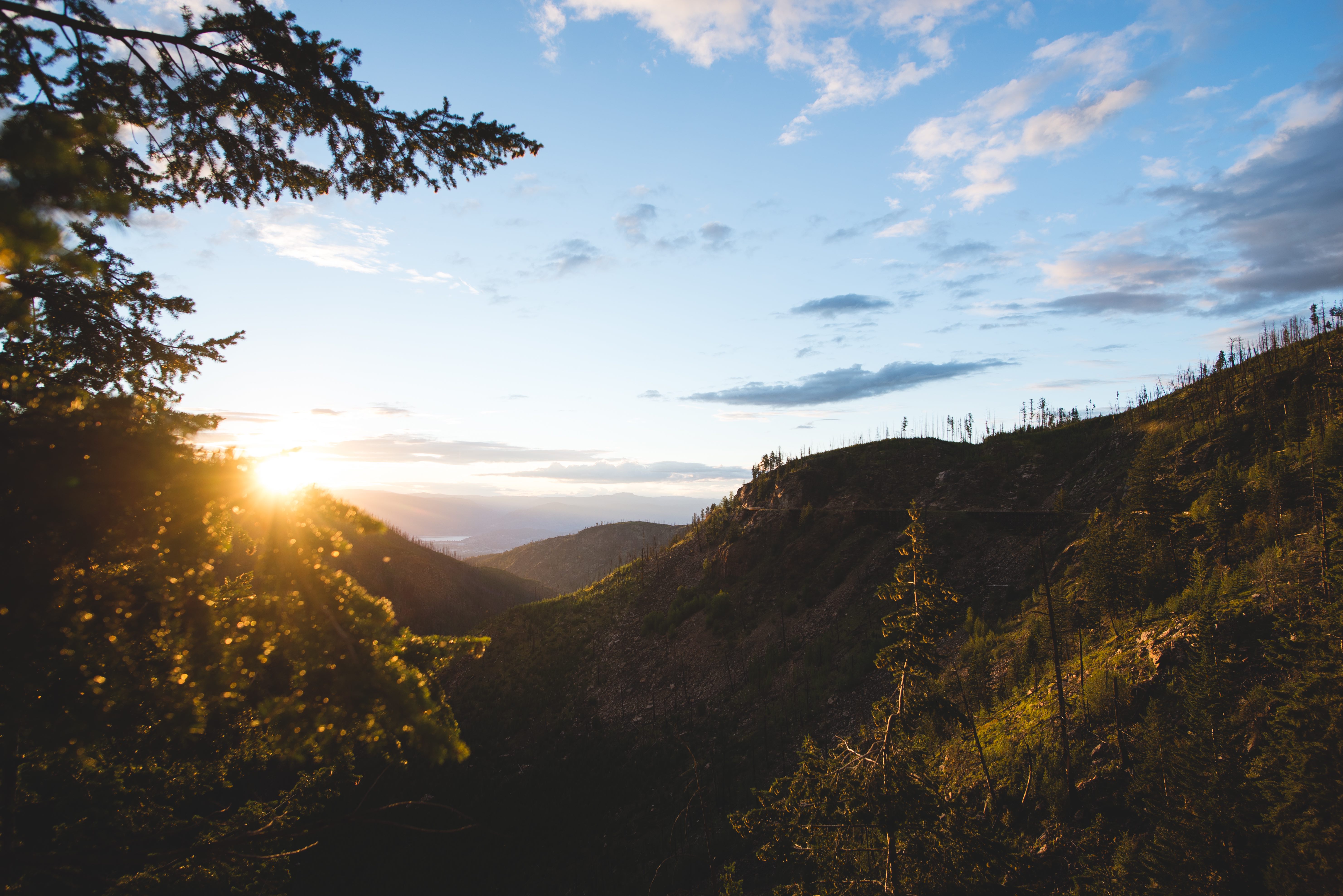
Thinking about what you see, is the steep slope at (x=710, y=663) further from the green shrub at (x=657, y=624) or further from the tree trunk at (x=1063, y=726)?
the tree trunk at (x=1063, y=726)

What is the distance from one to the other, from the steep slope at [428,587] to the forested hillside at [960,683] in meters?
→ 29.0

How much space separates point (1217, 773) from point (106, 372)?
18.0 m

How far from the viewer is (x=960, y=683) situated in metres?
18.7

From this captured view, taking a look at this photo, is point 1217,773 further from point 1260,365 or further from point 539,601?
point 539,601

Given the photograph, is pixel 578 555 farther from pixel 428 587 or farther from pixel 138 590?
pixel 138 590

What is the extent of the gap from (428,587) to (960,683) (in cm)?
7906

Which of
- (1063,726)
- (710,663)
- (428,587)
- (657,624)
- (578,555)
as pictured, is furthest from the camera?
(578,555)

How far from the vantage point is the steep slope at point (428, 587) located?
243 ft

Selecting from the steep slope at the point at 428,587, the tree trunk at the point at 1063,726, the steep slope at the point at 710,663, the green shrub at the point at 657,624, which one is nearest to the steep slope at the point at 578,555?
the steep slope at the point at 428,587

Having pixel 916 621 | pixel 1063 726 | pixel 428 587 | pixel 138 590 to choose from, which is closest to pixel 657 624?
pixel 1063 726

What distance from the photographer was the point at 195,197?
18.7ft

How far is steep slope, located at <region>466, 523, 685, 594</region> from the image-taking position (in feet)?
463

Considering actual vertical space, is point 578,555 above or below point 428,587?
below

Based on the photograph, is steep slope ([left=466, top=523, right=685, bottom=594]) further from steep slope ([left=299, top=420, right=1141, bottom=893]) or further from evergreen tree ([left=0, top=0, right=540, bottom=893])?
evergreen tree ([left=0, top=0, right=540, bottom=893])
